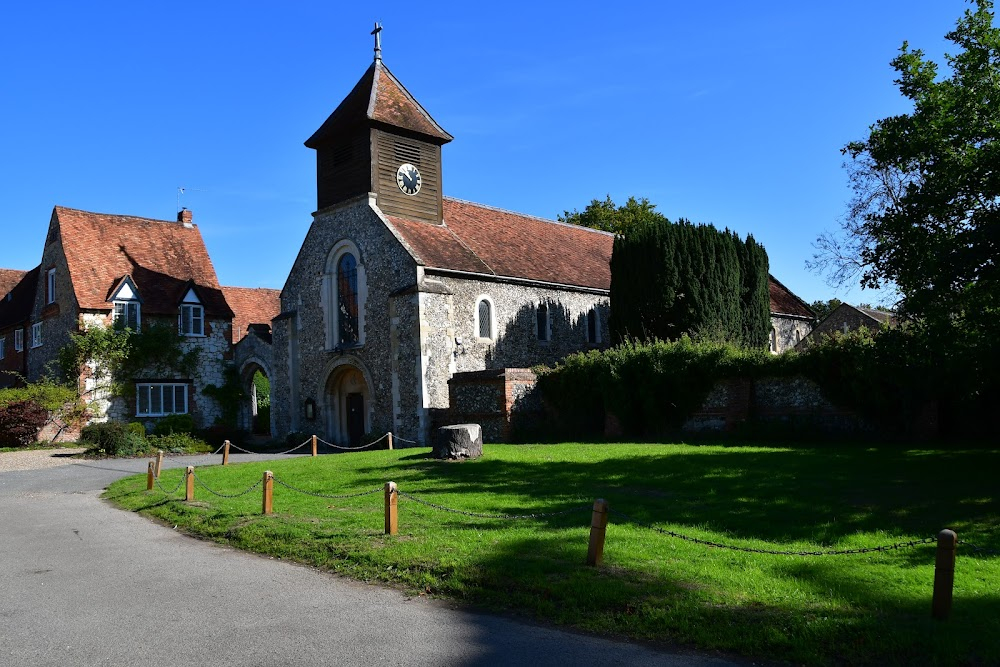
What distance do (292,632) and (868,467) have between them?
36.2 ft

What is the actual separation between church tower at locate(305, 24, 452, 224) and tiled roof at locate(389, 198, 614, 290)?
1.13 meters

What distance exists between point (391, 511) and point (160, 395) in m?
26.6

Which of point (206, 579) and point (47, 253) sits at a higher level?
point (47, 253)

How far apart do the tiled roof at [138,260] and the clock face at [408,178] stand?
1175 cm

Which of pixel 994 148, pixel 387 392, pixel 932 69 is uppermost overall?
pixel 932 69

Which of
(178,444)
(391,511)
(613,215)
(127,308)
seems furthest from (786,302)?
(391,511)

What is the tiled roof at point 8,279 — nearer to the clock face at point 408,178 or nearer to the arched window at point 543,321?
the clock face at point 408,178

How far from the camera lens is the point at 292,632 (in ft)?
22.0

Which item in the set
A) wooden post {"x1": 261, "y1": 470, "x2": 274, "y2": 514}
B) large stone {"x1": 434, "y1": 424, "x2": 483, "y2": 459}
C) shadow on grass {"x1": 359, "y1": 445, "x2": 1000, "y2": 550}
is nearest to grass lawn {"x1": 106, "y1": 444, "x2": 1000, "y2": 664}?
shadow on grass {"x1": 359, "y1": 445, "x2": 1000, "y2": 550}

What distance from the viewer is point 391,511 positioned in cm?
1016

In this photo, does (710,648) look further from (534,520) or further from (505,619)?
(534,520)

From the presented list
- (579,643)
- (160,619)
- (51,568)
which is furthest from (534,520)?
(51,568)

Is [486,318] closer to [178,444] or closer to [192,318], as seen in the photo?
[178,444]

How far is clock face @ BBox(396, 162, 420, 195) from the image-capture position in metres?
A: 29.3
